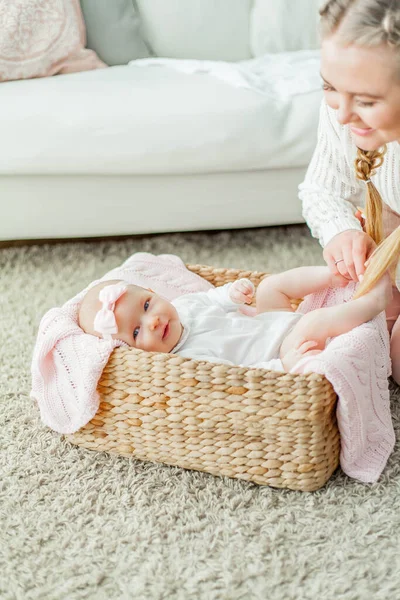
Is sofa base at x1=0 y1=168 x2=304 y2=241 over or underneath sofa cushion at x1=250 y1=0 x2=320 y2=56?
underneath

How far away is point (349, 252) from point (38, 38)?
3.98 ft

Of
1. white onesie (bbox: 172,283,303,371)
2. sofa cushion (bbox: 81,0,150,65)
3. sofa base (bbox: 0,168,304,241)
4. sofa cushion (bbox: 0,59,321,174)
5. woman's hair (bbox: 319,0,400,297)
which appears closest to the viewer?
woman's hair (bbox: 319,0,400,297)

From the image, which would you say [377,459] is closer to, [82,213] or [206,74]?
[82,213]

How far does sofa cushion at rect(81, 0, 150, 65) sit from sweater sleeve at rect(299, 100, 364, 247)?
1003 mm

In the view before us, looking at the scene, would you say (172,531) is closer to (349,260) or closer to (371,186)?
(349,260)

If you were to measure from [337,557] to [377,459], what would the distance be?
0.75 feet

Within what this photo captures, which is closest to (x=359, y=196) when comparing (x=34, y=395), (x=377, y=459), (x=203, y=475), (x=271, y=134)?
(x=271, y=134)

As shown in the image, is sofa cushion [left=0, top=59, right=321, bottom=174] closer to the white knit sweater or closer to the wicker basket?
the white knit sweater

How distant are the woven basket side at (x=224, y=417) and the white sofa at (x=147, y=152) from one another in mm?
813

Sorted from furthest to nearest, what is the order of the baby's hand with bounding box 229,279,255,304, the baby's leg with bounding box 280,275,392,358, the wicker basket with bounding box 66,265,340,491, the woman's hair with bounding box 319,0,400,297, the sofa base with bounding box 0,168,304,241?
the sofa base with bounding box 0,168,304,241 → the baby's hand with bounding box 229,279,255,304 → the baby's leg with bounding box 280,275,392,358 → the wicker basket with bounding box 66,265,340,491 → the woman's hair with bounding box 319,0,400,297

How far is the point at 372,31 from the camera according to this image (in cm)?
100

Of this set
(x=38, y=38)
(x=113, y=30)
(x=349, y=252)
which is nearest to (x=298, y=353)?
(x=349, y=252)

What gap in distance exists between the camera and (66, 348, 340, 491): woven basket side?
1.17m

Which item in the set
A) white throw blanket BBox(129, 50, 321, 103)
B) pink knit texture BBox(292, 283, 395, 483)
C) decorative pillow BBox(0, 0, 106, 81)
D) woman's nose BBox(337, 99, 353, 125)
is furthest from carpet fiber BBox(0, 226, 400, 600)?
decorative pillow BBox(0, 0, 106, 81)
